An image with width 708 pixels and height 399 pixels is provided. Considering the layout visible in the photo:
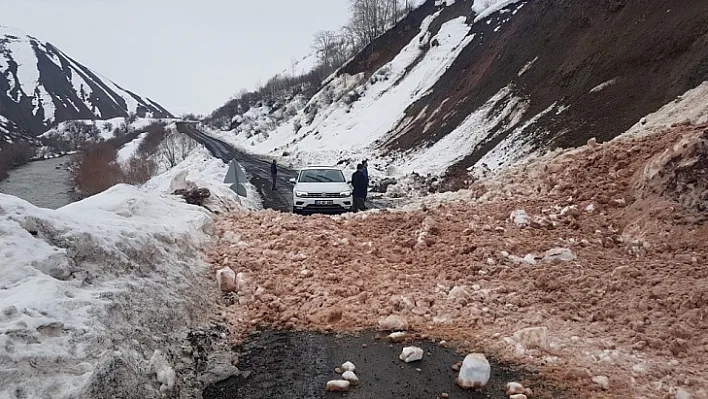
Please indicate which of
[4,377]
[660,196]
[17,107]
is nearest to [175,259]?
[4,377]

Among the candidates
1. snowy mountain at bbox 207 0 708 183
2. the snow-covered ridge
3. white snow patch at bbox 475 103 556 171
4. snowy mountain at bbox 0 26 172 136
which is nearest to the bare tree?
the snow-covered ridge

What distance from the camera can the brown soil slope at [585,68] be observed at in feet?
48.9

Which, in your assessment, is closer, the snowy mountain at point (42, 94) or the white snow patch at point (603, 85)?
the white snow patch at point (603, 85)

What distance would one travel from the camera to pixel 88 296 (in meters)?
4.68

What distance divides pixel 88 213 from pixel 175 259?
1.41 m

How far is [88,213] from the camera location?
22.2 ft

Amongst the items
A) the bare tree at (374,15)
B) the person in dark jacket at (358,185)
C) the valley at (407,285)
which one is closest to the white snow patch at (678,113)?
the valley at (407,285)

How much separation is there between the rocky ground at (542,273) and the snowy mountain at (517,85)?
259 inches

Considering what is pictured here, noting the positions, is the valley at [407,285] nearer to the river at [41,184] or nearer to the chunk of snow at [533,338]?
the chunk of snow at [533,338]

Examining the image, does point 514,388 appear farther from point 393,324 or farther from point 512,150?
point 512,150

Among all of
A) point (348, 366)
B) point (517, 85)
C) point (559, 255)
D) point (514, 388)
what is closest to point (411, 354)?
point (348, 366)

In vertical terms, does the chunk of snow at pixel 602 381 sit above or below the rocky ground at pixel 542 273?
below

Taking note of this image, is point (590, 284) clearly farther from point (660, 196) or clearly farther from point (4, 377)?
point (4, 377)

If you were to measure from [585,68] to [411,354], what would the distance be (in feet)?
57.9
